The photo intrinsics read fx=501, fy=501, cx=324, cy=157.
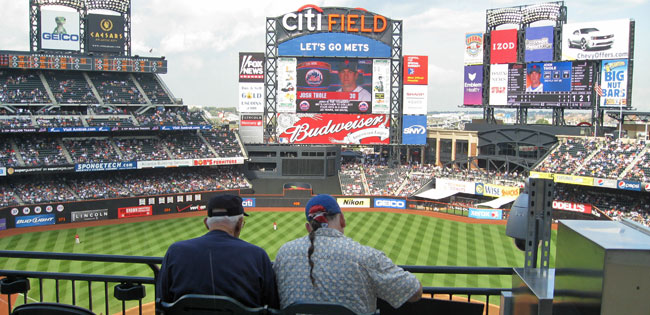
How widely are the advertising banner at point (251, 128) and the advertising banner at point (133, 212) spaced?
1436 centimetres

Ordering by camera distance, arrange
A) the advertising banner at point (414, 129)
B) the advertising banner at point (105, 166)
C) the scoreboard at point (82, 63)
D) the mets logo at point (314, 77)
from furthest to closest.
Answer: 1. the advertising banner at point (414, 129)
2. the mets logo at point (314, 77)
3. the scoreboard at point (82, 63)
4. the advertising banner at point (105, 166)

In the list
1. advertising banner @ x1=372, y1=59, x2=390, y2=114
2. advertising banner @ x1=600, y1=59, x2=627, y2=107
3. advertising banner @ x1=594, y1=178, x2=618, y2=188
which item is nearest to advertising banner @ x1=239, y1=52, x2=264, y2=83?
advertising banner @ x1=372, y1=59, x2=390, y2=114

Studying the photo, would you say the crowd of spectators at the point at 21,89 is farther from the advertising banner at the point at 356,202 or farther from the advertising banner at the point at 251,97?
the advertising banner at the point at 356,202

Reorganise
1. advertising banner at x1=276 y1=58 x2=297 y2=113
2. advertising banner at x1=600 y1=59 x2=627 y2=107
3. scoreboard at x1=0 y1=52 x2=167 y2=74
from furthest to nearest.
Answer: advertising banner at x1=276 y1=58 x2=297 y2=113 < advertising banner at x1=600 y1=59 x2=627 y2=107 < scoreboard at x1=0 y1=52 x2=167 y2=74

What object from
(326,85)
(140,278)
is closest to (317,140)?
(326,85)

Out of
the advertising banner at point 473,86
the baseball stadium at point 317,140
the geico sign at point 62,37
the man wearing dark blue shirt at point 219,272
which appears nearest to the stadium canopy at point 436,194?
the baseball stadium at point 317,140

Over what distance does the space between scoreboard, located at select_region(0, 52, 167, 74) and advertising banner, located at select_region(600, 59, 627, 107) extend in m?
37.3

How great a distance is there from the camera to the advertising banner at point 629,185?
105ft

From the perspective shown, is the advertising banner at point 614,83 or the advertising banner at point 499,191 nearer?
the advertising banner at point 499,191

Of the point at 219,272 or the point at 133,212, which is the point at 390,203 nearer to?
the point at 133,212

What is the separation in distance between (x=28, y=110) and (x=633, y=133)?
159 feet

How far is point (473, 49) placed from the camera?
153ft

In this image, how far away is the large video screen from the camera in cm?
4109

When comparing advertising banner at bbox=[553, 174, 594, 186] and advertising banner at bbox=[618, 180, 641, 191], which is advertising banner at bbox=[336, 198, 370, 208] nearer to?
advertising banner at bbox=[553, 174, 594, 186]
